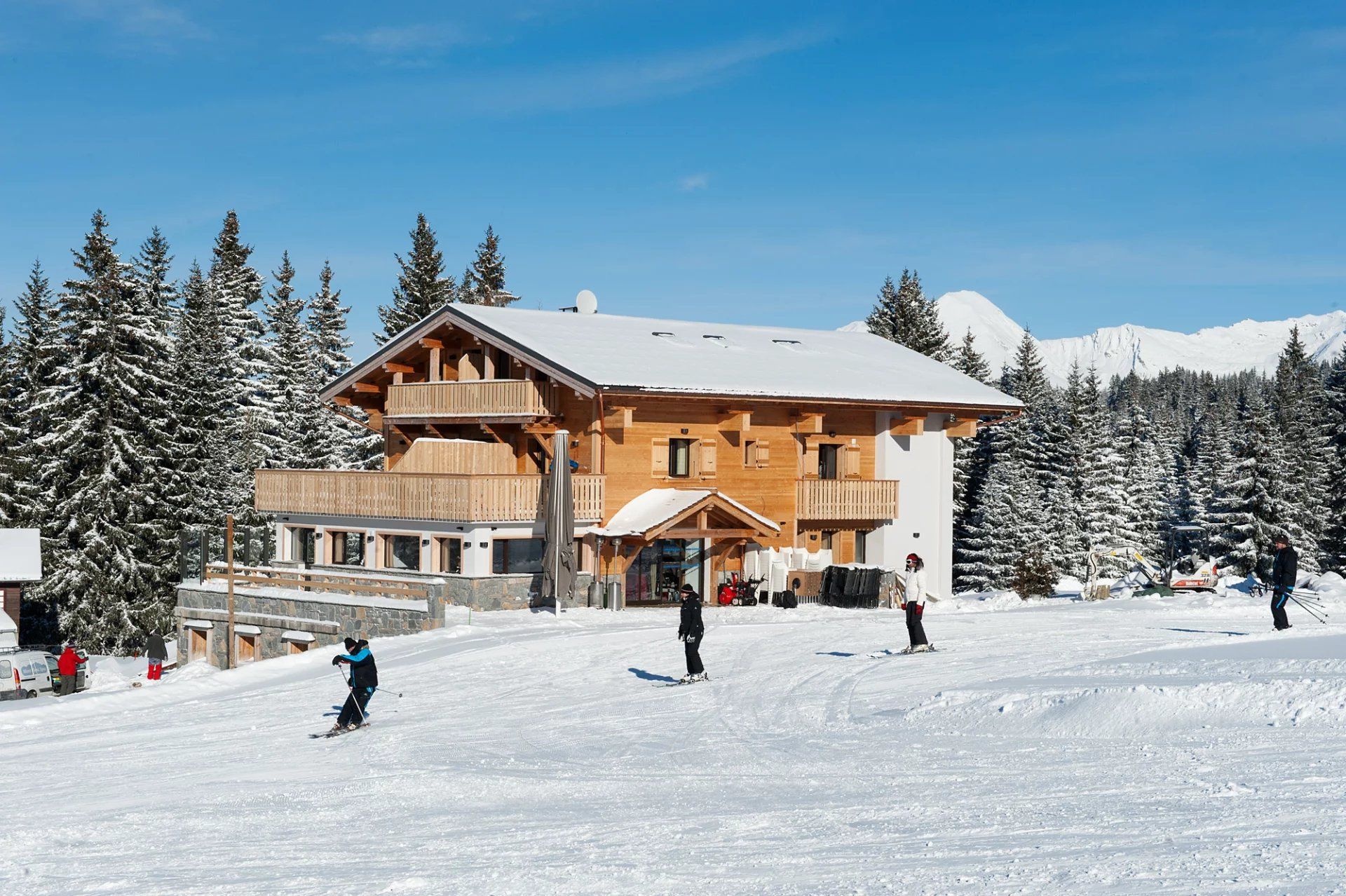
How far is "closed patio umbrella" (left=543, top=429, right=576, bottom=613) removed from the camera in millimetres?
29219

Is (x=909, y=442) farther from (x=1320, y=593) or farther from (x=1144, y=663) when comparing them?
(x=1144, y=663)

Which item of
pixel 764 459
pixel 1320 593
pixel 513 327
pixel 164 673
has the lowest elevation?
pixel 164 673

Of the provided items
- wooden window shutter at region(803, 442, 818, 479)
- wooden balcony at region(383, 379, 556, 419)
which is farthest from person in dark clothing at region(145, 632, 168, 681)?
wooden window shutter at region(803, 442, 818, 479)

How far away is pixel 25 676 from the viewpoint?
31516 mm

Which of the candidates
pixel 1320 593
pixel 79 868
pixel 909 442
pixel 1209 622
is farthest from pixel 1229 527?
pixel 79 868

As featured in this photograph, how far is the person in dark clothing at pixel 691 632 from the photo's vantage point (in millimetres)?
19203

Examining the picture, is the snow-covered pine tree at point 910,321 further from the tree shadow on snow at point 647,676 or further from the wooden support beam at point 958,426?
the tree shadow on snow at point 647,676

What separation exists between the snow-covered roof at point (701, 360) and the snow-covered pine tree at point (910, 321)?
2211 centimetres

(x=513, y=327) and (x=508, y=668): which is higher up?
(x=513, y=327)

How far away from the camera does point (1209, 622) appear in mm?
25562

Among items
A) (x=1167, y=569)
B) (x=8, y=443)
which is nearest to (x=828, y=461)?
(x=1167, y=569)

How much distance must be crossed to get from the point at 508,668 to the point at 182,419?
95.2 ft

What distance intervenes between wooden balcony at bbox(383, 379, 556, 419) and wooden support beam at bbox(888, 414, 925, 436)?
31.2ft

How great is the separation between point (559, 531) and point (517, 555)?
2.55 meters
